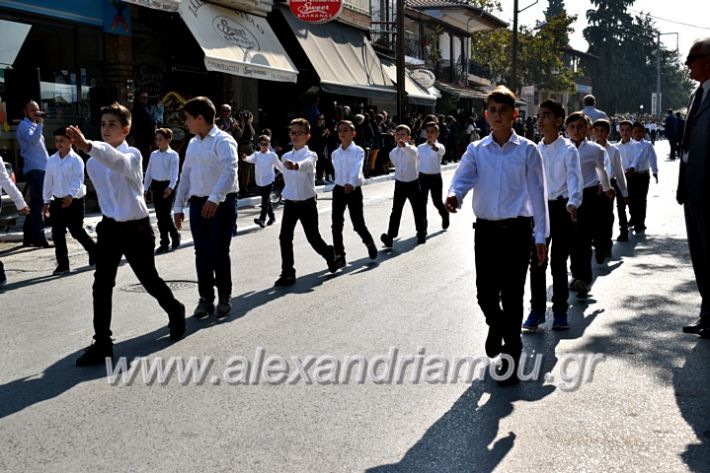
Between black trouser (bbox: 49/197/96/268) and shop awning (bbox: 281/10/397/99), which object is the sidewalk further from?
shop awning (bbox: 281/10/397/99)

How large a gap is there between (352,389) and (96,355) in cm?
185

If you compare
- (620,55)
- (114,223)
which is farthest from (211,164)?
(620,55)

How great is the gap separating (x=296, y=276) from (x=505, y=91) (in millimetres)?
4626

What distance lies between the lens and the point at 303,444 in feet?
14.7

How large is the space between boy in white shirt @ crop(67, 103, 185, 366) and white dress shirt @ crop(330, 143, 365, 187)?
4378 millimetres

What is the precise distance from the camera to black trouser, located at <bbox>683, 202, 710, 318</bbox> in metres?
6.58

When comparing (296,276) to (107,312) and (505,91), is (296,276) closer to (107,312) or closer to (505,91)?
(107,312)

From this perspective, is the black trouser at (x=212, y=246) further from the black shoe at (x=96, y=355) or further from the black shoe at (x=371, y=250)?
the black shoe at (x=371, y=250)

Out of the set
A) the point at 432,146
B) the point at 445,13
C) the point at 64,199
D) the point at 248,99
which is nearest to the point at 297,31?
the point at 248,99

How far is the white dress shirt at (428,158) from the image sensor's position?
13.4m

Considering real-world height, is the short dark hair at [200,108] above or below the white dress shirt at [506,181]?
above

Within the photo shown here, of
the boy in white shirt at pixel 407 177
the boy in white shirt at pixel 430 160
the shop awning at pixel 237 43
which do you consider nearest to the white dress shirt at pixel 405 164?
the boy in white shirt at pixel 407 177

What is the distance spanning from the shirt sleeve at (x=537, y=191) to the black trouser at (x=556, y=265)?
111cm

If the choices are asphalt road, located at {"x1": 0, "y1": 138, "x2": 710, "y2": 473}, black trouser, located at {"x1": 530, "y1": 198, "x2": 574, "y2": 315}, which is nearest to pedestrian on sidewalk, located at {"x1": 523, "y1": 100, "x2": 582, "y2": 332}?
black trouser, located at {"x1": 530, "y1": 198, "x2": 574, "y2": 315}
